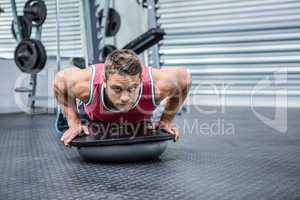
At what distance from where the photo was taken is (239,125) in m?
2.84

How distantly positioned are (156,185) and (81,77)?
0.49 metres

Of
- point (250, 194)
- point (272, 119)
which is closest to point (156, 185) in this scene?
point (250, 194)

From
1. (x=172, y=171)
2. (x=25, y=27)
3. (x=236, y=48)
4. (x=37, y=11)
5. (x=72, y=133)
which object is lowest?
(x=172, y=171)

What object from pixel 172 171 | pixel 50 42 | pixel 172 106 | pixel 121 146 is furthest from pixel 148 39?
pixel 50 42

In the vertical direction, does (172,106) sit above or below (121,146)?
above

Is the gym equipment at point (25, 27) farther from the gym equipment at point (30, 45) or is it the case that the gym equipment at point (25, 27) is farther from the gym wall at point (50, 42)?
the gym wall at point (50, 42)

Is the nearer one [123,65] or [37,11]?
[123,65]

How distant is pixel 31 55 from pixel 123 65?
6.95 ft

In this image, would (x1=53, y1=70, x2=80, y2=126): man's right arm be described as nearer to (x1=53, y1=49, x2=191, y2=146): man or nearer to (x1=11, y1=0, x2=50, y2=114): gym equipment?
(x1=53, y1=49, x2=191, y2=146): man

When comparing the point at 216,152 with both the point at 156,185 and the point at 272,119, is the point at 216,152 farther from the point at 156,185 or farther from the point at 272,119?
the point at 272,119

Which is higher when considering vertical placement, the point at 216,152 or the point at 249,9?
the point at 249,9

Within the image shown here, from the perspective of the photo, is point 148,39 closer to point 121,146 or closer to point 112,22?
point 112,22

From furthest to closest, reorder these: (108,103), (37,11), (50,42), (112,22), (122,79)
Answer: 1. (50,42)
2. (112,22)
3. (37,11)
4. (108,103)
5. (122,79)

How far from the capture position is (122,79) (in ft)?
4.35
